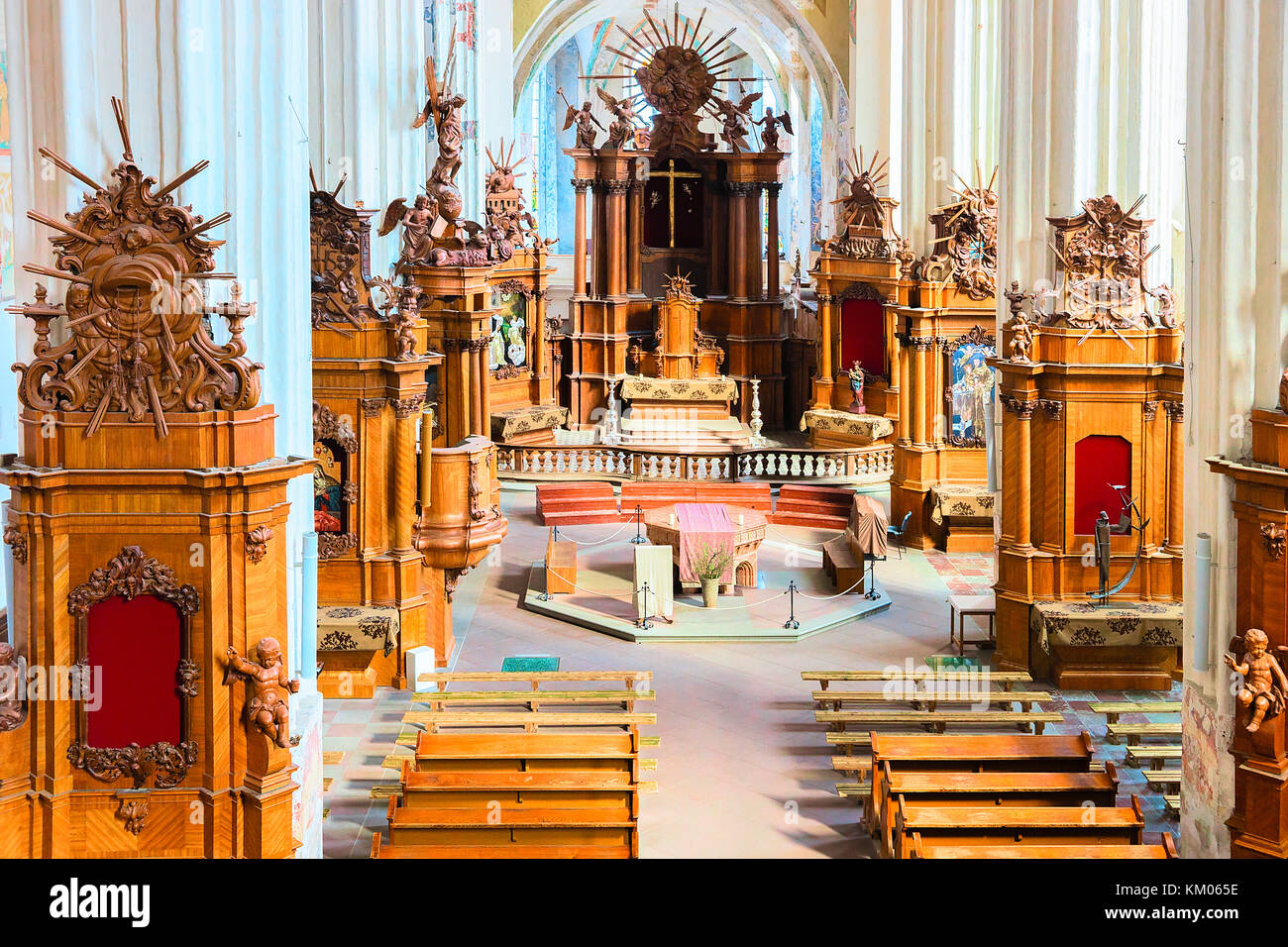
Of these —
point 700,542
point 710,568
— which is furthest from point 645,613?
point 700,542

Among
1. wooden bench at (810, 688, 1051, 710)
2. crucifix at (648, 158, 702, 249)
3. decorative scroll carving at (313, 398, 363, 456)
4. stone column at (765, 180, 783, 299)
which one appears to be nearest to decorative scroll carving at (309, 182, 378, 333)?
decorative scroll carving at (313, 398, 363, 456)

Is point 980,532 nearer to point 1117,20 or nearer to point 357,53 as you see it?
point 1117,20

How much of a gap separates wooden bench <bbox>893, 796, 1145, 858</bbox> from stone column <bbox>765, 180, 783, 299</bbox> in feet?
84.5

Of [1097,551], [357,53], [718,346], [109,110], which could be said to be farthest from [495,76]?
[109,110]

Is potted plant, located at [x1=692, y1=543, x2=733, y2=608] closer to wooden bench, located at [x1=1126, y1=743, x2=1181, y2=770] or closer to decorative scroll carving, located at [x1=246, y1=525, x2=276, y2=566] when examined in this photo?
wooden bench, located at [x1=1126, y1=743, x2=1181, y2=770]

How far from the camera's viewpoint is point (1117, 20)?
17172 millimetres

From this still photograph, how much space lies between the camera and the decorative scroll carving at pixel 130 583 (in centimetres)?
891

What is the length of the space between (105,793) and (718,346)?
1096 inches

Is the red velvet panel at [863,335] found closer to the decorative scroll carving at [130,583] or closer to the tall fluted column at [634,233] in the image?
the tall fluted column at [634,233]

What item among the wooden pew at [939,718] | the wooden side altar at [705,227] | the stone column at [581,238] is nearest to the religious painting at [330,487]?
the wooden pew at [939,718]

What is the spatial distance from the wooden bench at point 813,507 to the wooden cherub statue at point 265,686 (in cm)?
1744

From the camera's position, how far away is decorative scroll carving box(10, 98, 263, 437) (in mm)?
8820

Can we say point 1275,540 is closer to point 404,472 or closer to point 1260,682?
point 1260,682

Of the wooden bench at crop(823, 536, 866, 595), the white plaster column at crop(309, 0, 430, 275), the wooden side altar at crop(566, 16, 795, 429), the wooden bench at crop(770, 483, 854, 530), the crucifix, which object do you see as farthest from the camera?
the crucifix
